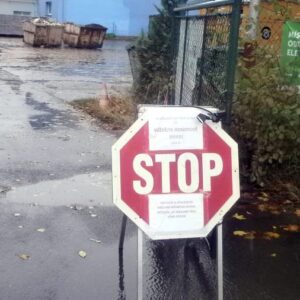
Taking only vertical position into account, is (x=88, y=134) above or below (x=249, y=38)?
below

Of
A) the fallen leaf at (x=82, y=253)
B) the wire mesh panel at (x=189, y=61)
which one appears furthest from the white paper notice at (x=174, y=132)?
the wire mesh panel at (x=189, y=61)

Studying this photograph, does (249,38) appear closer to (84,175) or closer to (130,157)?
(84,175)

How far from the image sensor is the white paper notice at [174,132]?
12.1ft

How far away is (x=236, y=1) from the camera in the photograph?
4.38 metres

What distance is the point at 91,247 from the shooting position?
15.5 feet

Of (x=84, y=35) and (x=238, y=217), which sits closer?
(x=238, y=217)

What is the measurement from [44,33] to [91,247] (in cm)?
2901

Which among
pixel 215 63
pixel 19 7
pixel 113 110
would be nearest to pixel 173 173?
pixel 215 63

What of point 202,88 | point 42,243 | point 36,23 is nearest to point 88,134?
point 202,88

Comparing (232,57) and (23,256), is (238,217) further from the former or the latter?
(23,256)

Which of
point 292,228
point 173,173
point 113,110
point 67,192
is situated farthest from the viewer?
point 113,110

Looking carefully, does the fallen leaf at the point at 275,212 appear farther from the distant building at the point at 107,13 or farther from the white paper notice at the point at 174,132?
the distant building at the point at 107,13

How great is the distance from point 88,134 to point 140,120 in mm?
5374

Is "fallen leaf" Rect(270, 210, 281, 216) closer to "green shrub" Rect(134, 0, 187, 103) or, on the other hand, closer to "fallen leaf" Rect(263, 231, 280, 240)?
"fallen leaf" Rect(263, 231, 280, 240)
